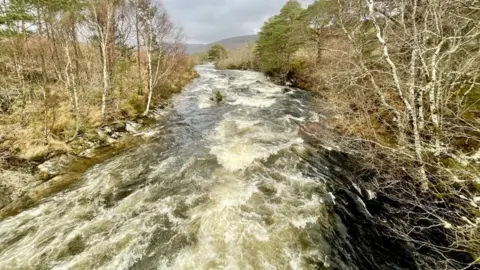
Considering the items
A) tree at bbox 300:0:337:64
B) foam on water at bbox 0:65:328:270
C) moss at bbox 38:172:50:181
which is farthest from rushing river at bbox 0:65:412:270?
tree at bbox 300:0:337:64

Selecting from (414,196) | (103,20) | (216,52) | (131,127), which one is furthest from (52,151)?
(216,52)

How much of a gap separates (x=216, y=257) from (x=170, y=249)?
45.0 inches

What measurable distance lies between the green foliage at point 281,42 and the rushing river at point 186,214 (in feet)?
74.1

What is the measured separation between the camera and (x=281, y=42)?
32.6 metres

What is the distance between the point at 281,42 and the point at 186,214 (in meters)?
30.3

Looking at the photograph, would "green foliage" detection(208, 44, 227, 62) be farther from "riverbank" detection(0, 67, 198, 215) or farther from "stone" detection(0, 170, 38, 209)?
"stone" detection(0, 170, 38, 209)

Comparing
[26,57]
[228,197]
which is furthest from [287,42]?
[228,197]

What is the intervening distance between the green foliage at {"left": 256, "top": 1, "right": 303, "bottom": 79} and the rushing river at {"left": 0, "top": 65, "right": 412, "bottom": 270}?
22.6 meters

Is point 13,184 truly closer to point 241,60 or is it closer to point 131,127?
point 131,127

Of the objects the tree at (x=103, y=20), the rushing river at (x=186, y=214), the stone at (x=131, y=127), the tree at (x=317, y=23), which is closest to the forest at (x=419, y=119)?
the rushing river at (x=186, y=214)

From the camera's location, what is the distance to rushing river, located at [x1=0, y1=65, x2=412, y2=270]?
550cm

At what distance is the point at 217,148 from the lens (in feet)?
36.1

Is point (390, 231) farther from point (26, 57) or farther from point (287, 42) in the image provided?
point (287, 42)

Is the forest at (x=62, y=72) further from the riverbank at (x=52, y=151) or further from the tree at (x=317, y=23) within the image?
the tree at (x=317, y=23)
